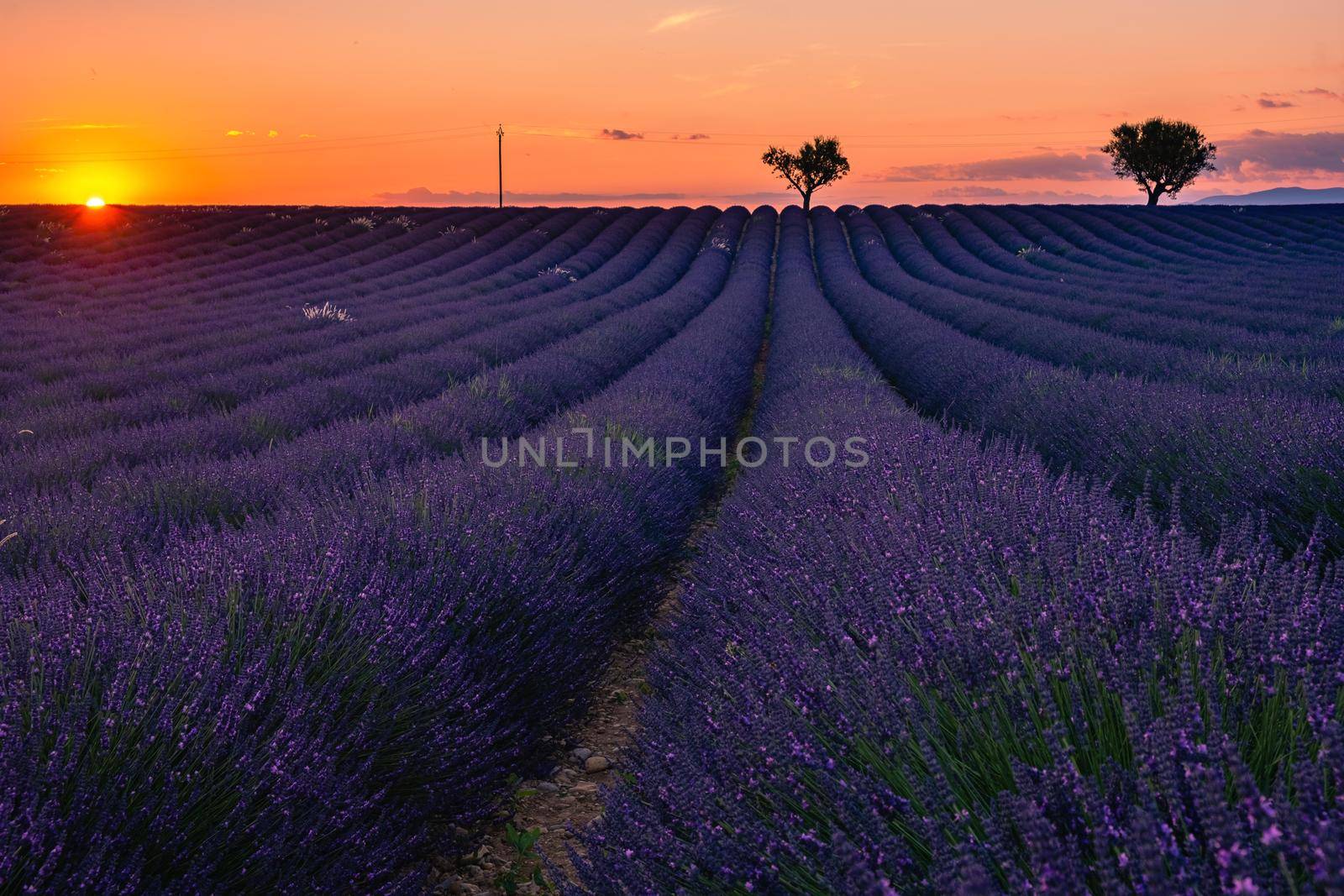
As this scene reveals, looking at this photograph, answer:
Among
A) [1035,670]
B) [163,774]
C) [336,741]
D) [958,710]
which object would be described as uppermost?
[1035,670]

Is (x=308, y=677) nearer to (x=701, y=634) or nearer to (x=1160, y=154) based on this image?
(x=701, y=634)

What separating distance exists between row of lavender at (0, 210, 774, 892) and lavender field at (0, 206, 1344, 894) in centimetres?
1

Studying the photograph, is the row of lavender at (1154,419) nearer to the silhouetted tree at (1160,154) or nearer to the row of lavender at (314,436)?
the row of lavender at (314,436)

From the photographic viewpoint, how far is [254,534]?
2.74 m

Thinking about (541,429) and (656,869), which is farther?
(541,429)

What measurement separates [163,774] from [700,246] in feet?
95.5

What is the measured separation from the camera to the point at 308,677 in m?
2.08

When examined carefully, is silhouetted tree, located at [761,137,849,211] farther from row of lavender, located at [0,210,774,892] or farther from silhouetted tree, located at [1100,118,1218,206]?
row of lavender, located at [0,210,774,892]

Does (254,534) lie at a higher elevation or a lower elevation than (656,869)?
higher

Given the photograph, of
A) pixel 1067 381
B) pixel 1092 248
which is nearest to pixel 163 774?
pixel 1067 381

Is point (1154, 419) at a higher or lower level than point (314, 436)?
higher

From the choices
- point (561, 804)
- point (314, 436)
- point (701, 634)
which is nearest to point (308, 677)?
point (561, 804)

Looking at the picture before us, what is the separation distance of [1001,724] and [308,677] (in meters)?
1.58

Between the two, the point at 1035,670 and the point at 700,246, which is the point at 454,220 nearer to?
the point at 700,246
